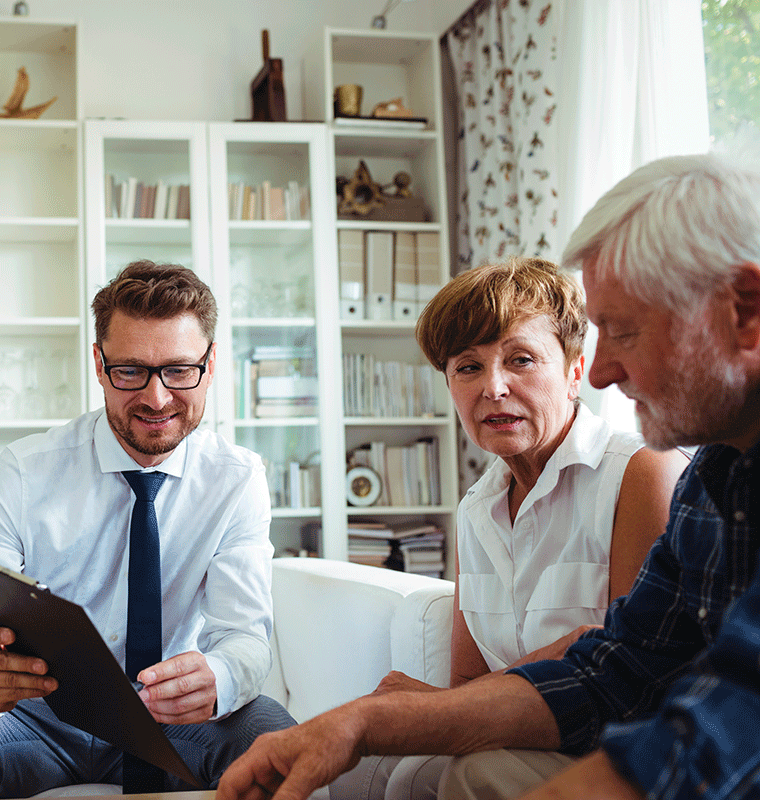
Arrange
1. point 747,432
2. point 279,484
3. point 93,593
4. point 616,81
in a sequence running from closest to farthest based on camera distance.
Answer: point 747,432 → point 93,593 → point 616,81 → point 279,484

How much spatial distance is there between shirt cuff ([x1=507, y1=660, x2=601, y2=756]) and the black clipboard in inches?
17.1

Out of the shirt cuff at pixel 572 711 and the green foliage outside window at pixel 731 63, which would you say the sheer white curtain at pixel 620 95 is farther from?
the shirt cuff at pixel 572 711

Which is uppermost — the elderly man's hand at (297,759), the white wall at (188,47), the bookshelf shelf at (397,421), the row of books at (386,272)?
the white wall at (188,47)

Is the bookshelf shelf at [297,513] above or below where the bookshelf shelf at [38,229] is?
below

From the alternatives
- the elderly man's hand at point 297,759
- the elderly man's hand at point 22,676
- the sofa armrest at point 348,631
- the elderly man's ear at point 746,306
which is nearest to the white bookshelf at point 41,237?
the sofa armrest at point 348,631

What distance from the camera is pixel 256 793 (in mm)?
856

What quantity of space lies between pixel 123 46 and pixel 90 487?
261 centimetres

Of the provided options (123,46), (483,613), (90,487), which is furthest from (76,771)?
(123,46)

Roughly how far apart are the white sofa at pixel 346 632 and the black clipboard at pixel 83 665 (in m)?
0.39

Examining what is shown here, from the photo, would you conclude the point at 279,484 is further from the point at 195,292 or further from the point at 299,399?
the point at 195,292

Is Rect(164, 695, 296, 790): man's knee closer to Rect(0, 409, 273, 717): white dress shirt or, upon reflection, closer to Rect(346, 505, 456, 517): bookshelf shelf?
Rect(0, 409, 273, 717): white dress shirt

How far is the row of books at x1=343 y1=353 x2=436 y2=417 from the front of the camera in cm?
340

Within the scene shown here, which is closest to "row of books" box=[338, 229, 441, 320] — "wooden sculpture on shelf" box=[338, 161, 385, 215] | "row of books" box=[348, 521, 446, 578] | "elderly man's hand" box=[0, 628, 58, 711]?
"wooden sculpture on shelf" box=[338, 161, 385, 215]

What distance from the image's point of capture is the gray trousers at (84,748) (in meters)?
1.42
